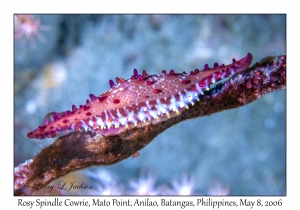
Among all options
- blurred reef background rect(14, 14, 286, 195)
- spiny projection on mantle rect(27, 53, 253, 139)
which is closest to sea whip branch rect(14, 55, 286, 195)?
spiny projection on mantle rect(27, 53, 253, 139)

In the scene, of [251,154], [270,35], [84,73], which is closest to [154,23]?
[84,73]

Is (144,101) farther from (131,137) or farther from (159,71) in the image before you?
(159,71)

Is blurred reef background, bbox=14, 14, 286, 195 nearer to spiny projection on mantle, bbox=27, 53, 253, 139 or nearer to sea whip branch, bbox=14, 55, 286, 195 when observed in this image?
sea whip branch, bbox=14, 55, 286, 195

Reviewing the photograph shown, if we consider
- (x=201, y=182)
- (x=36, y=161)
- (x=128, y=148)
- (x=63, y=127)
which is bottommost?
(x=201, y=182)

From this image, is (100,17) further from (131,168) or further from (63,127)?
(63,127)

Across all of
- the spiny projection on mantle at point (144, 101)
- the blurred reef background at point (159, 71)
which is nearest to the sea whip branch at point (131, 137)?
the spiny projection on mantle at point (144, 101)


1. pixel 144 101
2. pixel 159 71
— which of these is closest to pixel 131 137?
pixel 144 101
